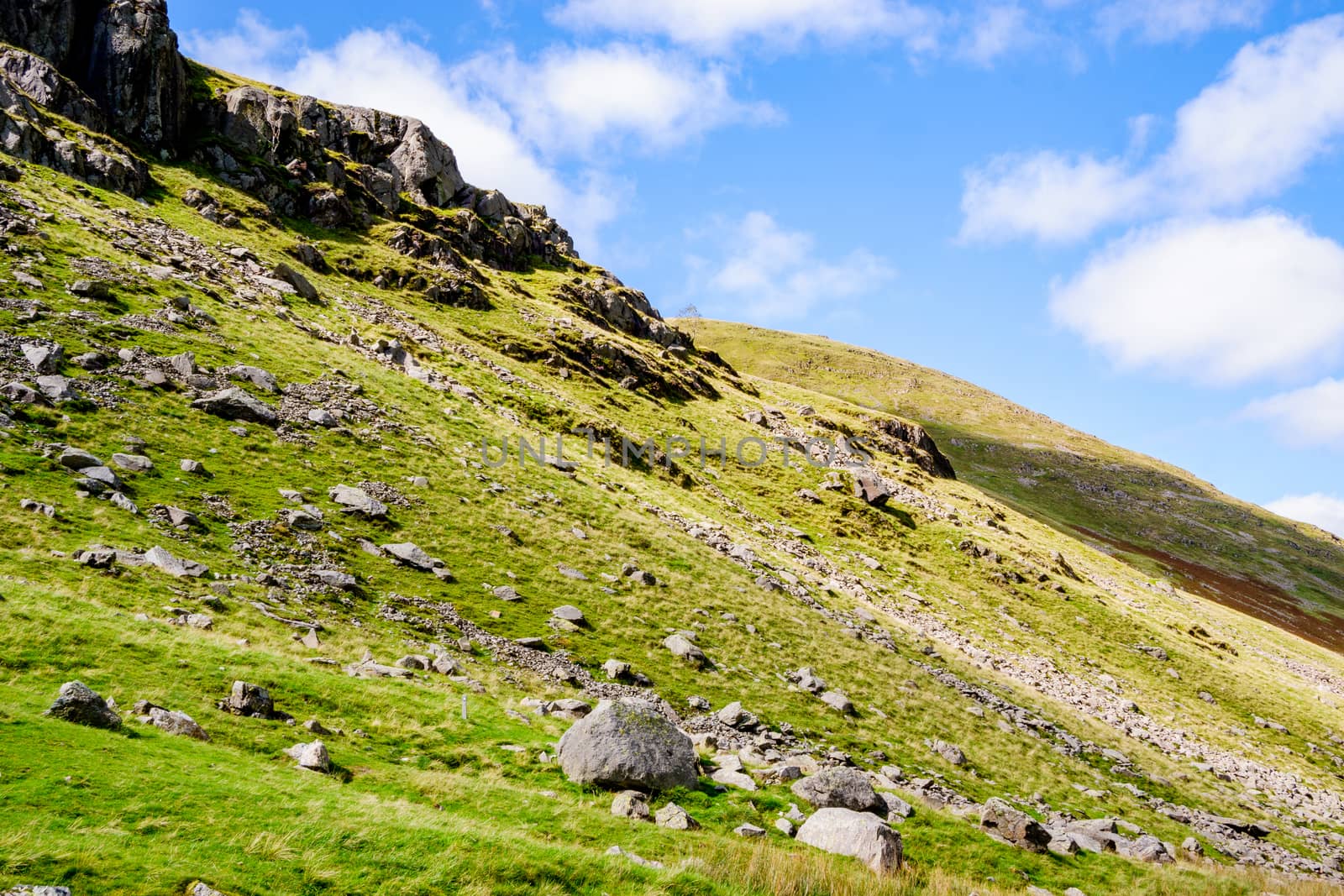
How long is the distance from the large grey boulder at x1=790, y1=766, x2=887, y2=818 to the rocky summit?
4.9 inches

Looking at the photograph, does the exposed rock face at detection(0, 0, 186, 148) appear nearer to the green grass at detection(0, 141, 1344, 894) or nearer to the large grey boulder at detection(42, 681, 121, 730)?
the green grass at detection(0, 141, 1344, 894)

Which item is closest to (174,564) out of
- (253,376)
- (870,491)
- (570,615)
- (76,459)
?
(76,459)

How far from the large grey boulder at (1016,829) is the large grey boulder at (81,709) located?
2304 cm

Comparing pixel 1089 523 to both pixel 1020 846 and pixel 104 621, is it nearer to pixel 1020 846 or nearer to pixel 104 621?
pixel 1020 846

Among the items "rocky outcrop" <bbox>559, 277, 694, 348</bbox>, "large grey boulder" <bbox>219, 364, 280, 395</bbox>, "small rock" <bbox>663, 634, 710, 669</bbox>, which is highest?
"rocky outcrop" <bbox>559, 277, 694, 348</bbox>

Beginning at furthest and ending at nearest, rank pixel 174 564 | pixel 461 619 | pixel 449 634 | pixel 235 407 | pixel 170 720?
1. pixel 235 407
2. pixel 461 619
3. pixel 449 634
4. pixel 174 564
5. pixel 170 720

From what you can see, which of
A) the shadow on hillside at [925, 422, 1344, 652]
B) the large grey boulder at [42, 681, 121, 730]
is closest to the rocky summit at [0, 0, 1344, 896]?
the large grey boulder at [42, 681, 121, 730]

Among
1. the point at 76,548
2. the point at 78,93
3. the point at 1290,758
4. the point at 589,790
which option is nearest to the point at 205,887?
the point at 589,790

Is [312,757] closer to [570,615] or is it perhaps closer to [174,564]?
[174,564]

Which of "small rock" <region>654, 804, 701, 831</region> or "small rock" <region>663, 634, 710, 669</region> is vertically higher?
"small rock" <region>663, 634, 710, 669</region>

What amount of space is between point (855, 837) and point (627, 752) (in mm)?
5905

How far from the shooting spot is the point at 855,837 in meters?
15.4

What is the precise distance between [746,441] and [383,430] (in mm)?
47298

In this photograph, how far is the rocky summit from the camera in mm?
12578
